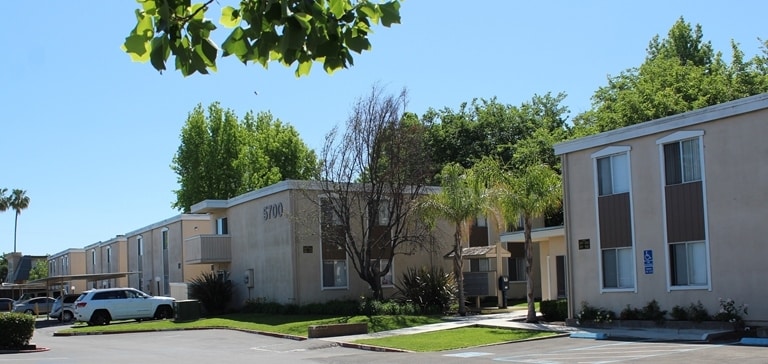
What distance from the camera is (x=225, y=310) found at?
130ft

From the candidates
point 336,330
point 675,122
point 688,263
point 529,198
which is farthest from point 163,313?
point 675,122

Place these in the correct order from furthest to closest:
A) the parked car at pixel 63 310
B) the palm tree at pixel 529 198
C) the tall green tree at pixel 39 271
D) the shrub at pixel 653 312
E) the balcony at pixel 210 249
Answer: the tall green tree at pixel 39 271, the parked car at pixel 63 310, the balcony at pixel 210 249, the palm tree at pixel 529 198, the shrub at pixel 653 312

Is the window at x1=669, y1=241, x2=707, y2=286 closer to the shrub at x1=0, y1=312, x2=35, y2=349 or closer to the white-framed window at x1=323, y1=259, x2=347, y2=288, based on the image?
the white-framed window at x1=323, y1=259, x2=347, y2=288

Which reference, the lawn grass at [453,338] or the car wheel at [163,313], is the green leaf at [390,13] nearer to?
the lawn grass at [453,338]

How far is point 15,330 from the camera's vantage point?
24719 mm

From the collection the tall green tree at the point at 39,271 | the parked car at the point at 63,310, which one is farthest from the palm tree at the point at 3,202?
the parked car at the point at 63,310

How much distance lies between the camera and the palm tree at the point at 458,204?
97.8ft

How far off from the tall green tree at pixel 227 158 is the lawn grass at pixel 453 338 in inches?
1612

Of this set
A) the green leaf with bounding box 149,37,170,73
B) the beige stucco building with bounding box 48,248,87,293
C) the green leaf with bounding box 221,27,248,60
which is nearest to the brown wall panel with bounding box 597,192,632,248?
the green leaf with bounding box 221,27,248,60

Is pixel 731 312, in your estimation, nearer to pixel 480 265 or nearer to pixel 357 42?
pixel 357 42

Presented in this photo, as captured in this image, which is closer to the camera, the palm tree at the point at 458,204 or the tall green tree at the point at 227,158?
the palm tree at the point at 458,204

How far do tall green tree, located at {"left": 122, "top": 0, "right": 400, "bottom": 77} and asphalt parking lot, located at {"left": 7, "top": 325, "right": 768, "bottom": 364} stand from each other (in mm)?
13522

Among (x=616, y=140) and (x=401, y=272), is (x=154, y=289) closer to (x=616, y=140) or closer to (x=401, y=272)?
(x=401, y=272)

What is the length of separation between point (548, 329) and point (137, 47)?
21.7 metres
